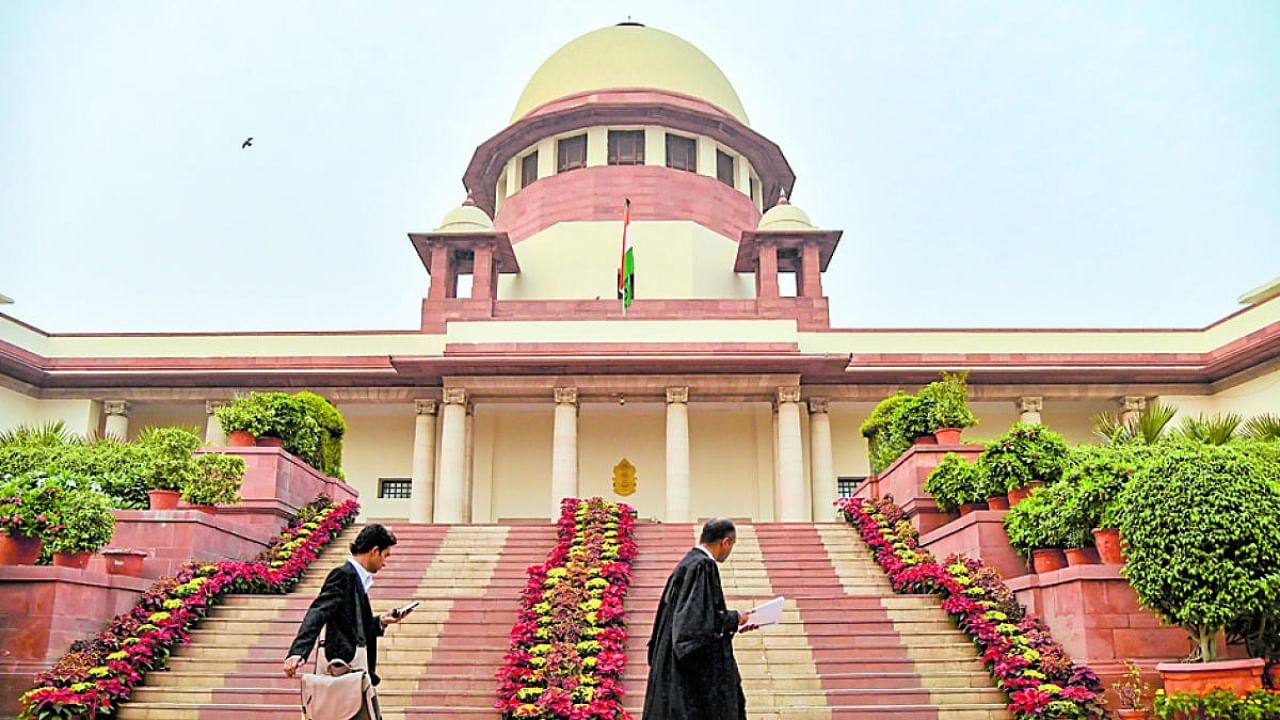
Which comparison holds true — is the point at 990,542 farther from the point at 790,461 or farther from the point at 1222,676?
the point at 790,461

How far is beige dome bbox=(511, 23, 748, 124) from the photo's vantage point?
2762cm

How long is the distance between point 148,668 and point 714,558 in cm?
628

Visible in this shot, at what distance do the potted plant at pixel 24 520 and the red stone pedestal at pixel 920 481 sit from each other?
9.06 metres

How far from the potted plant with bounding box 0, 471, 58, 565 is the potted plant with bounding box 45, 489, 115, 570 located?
0.10m

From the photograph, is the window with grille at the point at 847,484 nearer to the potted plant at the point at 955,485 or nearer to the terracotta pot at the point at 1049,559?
the potted plant at the point at 955,485

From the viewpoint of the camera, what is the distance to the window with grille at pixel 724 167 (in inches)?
1054

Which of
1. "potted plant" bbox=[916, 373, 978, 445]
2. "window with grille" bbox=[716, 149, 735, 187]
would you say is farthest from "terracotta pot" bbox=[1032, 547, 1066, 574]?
"window with grille" bbox=[716, 149, 735, 187]

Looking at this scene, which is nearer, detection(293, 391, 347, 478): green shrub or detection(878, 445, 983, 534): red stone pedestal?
detection(878, 445, 983, 534): red stone pedestal

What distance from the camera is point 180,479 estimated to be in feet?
38.5

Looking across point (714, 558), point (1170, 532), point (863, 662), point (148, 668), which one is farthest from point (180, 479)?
point (1170, 532)

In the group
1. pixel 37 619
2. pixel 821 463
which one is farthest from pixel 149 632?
pixel 821 463

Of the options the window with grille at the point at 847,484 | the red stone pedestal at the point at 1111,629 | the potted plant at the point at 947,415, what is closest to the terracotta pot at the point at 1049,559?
the red stone pedestal at the point at 1111,629

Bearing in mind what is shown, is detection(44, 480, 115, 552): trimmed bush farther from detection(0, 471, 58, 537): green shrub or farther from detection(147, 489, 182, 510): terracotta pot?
detection(147, 489, 182, 510): terracotta pot

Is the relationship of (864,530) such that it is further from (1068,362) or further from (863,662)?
(1068,362)
